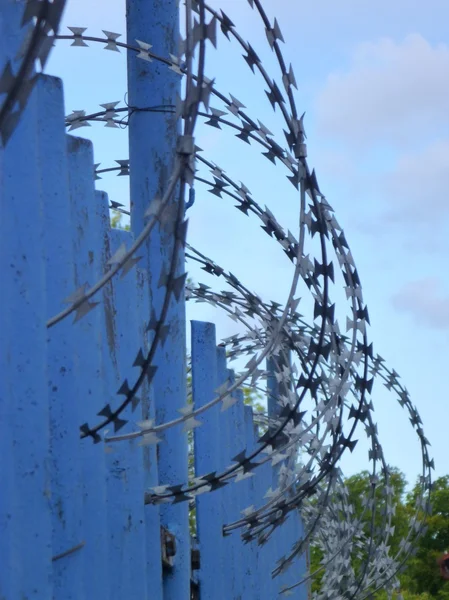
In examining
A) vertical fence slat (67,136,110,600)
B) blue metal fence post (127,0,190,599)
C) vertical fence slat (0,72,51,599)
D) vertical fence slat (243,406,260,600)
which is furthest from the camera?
vertical fence slat (243,406,260,600)

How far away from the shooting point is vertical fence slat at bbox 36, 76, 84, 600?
326cm

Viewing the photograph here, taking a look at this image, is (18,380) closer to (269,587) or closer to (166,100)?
(166,100)

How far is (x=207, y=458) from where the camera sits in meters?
5.50

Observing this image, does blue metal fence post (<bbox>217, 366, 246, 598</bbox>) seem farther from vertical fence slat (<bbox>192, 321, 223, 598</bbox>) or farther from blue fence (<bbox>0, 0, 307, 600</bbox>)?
blue fence (<bbox>0, 0, 307, 600</bbox>)

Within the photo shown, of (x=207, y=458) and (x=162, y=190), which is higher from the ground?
(x=162, y=190)

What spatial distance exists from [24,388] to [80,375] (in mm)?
536

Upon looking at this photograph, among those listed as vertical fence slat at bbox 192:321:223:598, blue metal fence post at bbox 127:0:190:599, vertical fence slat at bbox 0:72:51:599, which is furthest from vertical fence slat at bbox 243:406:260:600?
vertical fence slat at bbox 0:72:51:599

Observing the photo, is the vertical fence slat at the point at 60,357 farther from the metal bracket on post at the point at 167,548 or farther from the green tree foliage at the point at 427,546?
the green tree foliage at the point at 427,546

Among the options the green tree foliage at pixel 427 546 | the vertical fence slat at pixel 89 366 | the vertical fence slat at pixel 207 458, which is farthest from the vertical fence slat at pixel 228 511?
the green tree foliage at pixel 427 546

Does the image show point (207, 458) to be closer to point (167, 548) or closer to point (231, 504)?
point (231, 504)

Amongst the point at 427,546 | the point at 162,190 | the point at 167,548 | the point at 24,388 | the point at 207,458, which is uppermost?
the point at 162,190

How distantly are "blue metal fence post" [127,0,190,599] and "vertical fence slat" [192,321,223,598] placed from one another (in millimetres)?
389

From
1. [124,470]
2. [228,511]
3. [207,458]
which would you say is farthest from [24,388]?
[228,511]

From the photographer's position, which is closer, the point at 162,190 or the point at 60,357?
the point at 60,357
